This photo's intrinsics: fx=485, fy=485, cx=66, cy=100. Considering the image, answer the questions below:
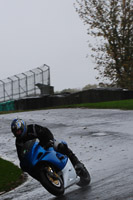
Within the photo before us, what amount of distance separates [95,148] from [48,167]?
6242mm

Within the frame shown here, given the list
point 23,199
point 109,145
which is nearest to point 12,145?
point 109,145

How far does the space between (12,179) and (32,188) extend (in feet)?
4.88

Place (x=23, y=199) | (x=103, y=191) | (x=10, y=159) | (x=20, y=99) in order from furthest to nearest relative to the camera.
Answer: (x=20, y=99)
(x=10, y=159)
(x=23, y=199)
(x=103, y=191)

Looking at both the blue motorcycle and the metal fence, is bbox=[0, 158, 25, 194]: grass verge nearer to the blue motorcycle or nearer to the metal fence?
the blue motorcycle

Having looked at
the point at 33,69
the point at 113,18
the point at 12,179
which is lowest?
the point at 12,179

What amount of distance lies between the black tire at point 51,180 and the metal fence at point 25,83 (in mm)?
27579

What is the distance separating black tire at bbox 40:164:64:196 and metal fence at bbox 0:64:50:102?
27579 mm

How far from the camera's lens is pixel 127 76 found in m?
42.8

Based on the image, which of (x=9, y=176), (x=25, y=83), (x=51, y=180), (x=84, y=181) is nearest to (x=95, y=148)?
(x=9, y=176)

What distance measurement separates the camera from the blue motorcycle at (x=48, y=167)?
813cm

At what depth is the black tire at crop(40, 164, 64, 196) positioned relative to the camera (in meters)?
8.04

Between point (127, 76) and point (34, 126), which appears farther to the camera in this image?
point (127, 76)

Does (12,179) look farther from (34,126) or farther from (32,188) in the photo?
(34,126)

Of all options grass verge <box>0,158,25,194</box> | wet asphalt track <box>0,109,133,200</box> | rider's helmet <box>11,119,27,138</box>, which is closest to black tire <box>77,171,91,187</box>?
wet asphalt track <box>0,109,133,200</box>
